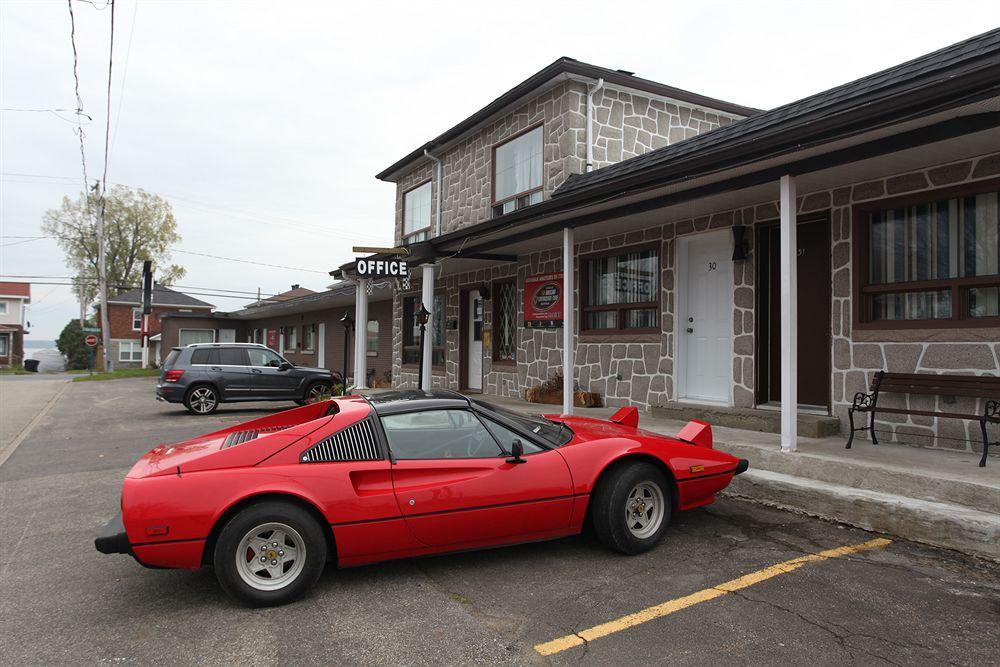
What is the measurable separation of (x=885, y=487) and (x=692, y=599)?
230 centimetres

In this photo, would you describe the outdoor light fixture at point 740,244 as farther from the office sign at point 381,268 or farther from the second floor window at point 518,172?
the office sign at point 381,268

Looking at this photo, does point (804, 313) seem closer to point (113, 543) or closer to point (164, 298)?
point (113, 543)

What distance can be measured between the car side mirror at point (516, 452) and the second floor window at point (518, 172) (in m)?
7.84

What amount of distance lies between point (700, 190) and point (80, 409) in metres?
16.0

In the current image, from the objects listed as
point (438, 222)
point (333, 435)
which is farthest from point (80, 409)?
point (333, 435)

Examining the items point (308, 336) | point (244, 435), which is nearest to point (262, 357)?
point (244, 435)

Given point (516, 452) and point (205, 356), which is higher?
point (205, 356)

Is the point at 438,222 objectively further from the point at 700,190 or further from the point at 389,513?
the point at 389,513

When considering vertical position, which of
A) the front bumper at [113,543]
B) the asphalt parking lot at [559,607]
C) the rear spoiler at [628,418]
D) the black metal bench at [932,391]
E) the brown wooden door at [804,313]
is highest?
the brown wooden door at [804,313]

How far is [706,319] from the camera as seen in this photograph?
839 centimetres

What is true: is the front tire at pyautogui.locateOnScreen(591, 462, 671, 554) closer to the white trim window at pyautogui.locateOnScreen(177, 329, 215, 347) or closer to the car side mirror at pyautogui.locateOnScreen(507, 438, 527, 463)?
the car side mirror at pyautogui.locateOnScreen(507, 438, 527, 463)

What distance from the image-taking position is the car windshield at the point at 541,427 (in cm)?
429

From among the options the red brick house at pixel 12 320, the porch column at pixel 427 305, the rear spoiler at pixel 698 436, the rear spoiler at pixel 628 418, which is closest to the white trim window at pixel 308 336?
the porch column at pixel 427 305

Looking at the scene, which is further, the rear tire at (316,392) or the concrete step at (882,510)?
the rear tire at (316,392)
